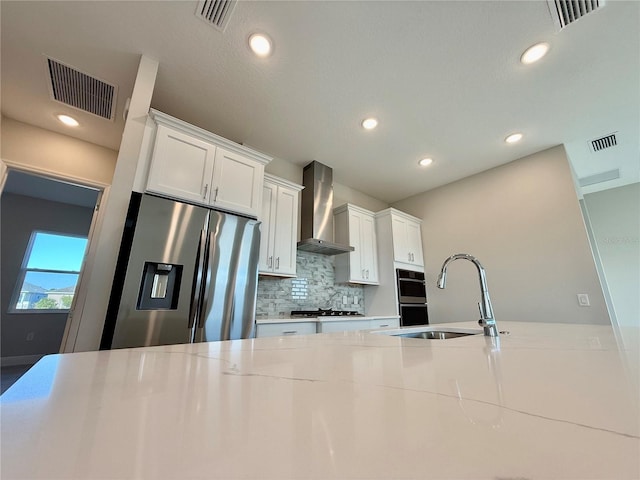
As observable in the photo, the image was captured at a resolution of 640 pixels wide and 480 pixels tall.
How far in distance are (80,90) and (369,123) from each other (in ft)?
8.40

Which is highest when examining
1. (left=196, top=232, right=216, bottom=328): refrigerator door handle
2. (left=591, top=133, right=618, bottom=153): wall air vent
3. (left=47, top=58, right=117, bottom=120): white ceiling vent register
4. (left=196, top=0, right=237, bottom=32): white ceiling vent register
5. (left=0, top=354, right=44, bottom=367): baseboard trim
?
(left=591, top=133, right=618, bottom=153): wall air vent

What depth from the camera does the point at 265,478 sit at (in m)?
0.22

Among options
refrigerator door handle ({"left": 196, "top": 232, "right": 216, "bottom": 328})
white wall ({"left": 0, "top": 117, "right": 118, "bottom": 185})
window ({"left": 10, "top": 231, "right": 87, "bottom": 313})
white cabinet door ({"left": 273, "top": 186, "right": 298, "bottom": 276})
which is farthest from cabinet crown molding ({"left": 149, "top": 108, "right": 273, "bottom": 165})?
window ({"left": 10, "top": 231, "right": 87, "bottom": 313})

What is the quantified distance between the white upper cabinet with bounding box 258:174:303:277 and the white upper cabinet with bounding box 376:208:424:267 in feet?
4.81

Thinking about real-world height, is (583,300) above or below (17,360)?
above

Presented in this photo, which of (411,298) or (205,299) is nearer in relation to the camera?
(205,299)

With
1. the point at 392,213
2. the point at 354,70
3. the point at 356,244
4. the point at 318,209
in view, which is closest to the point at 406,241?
the point at 392,213

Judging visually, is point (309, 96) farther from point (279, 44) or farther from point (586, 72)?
point (586, 72)

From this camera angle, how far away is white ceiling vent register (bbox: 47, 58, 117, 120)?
198cm

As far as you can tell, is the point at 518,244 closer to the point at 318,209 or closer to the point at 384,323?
the point at 384,323

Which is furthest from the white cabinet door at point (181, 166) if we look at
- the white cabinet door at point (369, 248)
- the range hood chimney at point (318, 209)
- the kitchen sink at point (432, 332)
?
the white cabinet door at point (369, 248)

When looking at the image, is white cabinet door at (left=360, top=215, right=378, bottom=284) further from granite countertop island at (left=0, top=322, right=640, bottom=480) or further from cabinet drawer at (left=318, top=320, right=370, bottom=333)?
granite countertop island at (left=0, top=322, right=640, bottom=480)

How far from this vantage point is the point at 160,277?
1.70 m

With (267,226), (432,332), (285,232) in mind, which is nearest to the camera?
(432,332)
